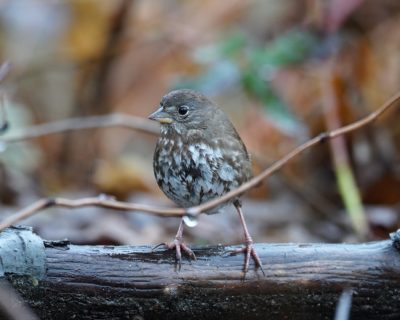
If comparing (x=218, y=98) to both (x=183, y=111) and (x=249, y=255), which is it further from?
(x=249, y=255)

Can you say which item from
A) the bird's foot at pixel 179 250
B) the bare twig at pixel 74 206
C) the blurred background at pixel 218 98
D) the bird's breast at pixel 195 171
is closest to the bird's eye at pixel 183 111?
the bird's breast at pixel 195 171

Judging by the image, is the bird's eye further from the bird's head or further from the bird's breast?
the bird's breast

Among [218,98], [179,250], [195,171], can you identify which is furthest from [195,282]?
[218,98]

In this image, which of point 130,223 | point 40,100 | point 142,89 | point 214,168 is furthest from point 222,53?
point 40,100

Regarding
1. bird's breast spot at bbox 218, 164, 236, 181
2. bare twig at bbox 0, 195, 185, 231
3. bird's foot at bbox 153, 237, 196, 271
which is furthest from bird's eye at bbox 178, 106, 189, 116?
bare twig at bbox 0, 195, 185, 231

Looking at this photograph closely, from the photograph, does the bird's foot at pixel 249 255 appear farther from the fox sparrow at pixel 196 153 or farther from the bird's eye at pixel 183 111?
the bird's eye at pixel 183 111

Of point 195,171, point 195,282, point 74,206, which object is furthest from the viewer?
point 195,171
